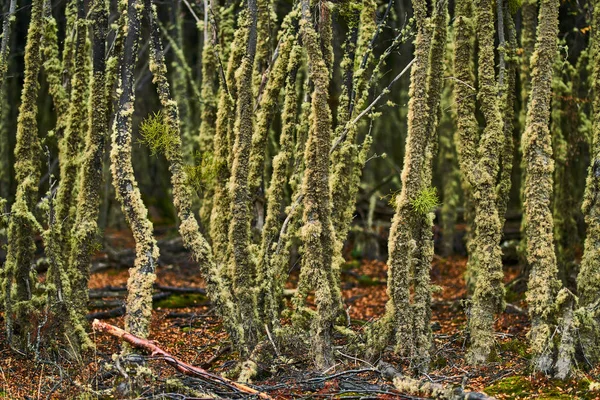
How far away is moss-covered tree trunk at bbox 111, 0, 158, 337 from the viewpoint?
6332 mm

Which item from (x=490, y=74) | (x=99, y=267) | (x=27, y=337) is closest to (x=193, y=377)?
(x=27, y=337)

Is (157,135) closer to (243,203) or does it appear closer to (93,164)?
(243,203)

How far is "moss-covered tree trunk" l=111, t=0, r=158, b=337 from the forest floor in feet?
1.65

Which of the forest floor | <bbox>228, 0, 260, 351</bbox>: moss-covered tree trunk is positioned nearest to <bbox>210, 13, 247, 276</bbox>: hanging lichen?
<bbox>228, 0, 260, 351</bbox>: moss-covered tree trunk

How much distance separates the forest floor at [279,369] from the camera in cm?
582

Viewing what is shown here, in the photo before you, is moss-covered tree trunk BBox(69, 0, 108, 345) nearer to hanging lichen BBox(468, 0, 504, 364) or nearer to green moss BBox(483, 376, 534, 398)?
hanging lichen BBox(468, 0, 504, 364)

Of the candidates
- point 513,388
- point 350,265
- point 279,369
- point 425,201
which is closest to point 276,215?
point 279,369

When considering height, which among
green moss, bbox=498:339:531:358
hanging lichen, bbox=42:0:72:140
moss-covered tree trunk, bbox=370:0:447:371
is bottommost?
green moss, bbox=498:339:531:358

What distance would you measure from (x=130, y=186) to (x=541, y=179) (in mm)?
3619

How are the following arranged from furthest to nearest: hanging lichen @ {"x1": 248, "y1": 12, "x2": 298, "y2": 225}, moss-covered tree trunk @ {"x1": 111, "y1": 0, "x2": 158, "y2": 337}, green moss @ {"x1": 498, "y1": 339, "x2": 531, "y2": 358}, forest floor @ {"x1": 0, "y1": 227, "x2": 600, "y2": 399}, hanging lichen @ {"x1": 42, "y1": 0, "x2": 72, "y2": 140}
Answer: hanging lichen @ {"x1": 42, "y1": 0, "x2": 72, "y2": 140} → hanging lichen @ {"x1": 248, "y1": 12, "x2": 298, "y2": 225} → green moss @ {"x1": 498, "y1": 339, "x2": 531, "y2": 358} → moss-covered tree trunk @ {"x1": 111, "y1": 0, "x2": 158, "y2": 337} → forest floor @ {"x1": 0, "y1": 227, "x2": 600, "y2": 399}

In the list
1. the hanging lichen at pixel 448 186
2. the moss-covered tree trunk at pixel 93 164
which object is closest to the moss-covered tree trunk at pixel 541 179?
the moss-covered tree trunk at pixel 93 164

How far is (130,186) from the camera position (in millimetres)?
6496

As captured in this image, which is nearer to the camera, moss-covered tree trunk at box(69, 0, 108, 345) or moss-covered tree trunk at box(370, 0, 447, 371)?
moss-covered tree trunk at box(370, 0, 447, 371)

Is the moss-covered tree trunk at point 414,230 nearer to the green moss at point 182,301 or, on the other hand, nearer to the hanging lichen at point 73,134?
the hanging lichen at point 73,134
